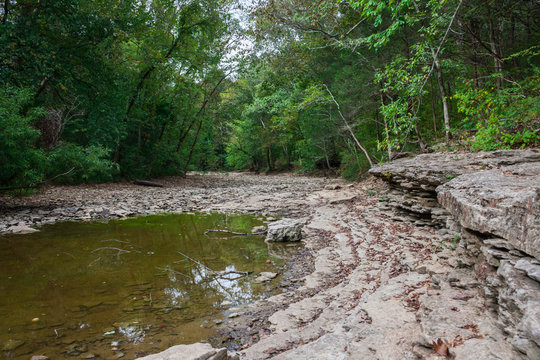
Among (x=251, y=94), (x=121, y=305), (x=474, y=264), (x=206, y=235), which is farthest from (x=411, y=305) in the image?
(x=251, y=94)

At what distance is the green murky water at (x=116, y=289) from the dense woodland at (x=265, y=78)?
3.71 metres

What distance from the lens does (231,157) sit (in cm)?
4034

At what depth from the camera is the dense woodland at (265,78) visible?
7273 mm

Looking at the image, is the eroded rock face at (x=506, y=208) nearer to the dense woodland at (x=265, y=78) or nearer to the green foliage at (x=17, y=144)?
the dense woodland at (x=265, y=78)

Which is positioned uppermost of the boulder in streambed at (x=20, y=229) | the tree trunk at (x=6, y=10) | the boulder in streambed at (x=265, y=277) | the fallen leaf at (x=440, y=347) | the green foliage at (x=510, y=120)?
the tree trunk at (x=6, y=10)

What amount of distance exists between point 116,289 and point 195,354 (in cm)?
254

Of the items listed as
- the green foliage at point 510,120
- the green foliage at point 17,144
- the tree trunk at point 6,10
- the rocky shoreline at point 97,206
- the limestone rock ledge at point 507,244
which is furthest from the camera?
the tree trunk at point 6,10

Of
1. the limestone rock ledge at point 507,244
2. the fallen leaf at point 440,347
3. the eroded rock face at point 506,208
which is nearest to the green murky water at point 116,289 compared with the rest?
the fallen leaf at point 440,347

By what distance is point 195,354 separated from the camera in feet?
6.70

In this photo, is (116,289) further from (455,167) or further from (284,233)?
(455,167)

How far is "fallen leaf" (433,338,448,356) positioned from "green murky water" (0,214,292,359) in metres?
2.08

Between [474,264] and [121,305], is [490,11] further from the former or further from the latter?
[121,305]

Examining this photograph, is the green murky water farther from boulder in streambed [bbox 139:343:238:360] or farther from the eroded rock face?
the eroded rock face

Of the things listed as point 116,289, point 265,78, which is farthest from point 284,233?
point 265,78
